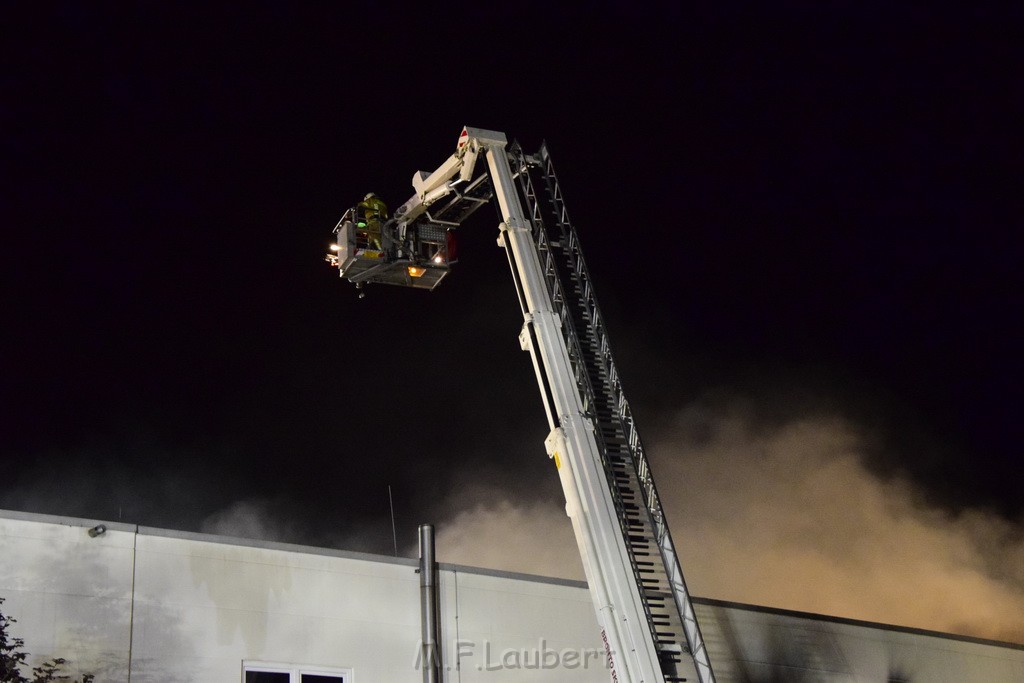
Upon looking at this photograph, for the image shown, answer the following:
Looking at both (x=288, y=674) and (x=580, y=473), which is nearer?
(x=580, y=473)

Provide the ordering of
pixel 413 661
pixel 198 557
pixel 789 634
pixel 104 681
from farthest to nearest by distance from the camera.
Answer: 1. pixel 789 634
2. pixel 413 661
3. pixel 198 557
4. pixel 104 681

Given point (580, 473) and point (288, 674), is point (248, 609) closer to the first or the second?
point (288, 674)

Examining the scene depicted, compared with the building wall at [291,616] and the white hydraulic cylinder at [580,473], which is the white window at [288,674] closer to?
the building wall at [291,616]

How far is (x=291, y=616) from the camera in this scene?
39.5 ft

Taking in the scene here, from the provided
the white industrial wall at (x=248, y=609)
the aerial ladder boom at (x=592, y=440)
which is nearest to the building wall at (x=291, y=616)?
the white industrial wall at (x=248, y=609)

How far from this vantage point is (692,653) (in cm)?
841

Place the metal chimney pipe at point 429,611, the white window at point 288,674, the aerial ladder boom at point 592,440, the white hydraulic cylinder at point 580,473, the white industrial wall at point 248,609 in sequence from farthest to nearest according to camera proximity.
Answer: the metal chimney pipe at point 429,611
the white window at point 288,674
the white industrial wall at point 248,609
the aerial ladder boom at point 592,440
the white hydraulic cylinder at point 580,473

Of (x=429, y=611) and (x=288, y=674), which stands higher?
(x=429, y=611)

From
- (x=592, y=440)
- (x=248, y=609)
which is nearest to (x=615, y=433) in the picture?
(x=592, y=440)

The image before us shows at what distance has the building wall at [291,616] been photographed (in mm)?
10680

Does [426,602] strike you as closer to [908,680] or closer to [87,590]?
[87,590]

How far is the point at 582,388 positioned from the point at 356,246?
402 cm

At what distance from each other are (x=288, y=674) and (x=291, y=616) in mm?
609

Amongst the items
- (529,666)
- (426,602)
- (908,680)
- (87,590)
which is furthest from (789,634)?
(87,590)
